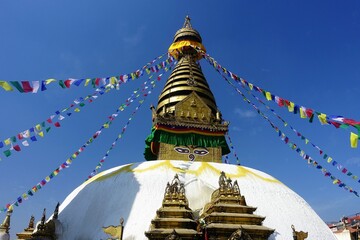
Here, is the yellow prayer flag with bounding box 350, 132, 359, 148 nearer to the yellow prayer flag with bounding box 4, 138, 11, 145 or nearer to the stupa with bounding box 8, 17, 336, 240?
the stupa with bounding box 8, 17, 336, 240

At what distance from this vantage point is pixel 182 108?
14914 mm

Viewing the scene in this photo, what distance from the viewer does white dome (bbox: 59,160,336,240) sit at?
26.2 feet

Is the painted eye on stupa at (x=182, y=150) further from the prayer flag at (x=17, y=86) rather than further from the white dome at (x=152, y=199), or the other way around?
the prayer flag at (x=17, y=86)

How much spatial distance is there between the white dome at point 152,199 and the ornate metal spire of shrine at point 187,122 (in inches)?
133

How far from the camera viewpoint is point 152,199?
8406 mm

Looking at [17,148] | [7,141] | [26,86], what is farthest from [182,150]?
[26,86]

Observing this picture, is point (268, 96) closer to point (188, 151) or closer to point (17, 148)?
point (188, 151)

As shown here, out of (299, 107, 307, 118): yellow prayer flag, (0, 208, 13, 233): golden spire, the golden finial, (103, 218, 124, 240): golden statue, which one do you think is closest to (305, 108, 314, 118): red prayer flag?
(299, 107, 307, 118): yellow prayer flag

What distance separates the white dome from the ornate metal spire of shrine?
3.37 m

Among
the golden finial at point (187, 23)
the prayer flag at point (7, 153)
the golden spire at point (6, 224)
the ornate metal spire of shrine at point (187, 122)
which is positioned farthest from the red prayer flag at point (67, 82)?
the golden finial at point (187, 23)

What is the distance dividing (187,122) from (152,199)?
6338 millimetres

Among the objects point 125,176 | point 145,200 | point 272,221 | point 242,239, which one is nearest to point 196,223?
point 242,239

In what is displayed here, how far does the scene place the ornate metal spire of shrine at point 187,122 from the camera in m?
13.7

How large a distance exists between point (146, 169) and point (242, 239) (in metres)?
4.11
